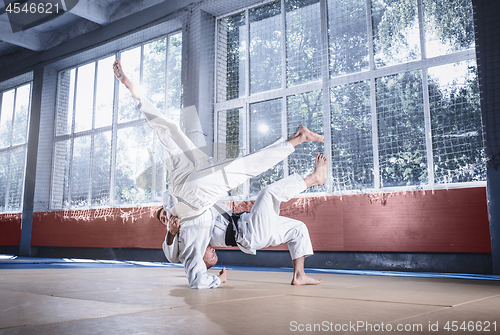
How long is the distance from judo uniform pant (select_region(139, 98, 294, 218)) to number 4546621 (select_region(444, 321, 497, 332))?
132 centimetres

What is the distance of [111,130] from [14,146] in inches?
112

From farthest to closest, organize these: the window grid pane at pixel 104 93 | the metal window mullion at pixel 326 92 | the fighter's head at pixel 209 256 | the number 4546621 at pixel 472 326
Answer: the window grid pane at pixel 104 93
the metal window mullion at pixel 326 92
the fighter's head at pixel 209 256
the number 4546621 at pixel 472 326

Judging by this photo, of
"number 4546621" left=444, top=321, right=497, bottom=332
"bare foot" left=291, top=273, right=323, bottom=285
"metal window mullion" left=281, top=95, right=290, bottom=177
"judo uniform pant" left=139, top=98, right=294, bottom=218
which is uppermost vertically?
"metal window mullion" left=281, top=95, right=290, bottom=177

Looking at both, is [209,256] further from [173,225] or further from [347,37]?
[347,37]

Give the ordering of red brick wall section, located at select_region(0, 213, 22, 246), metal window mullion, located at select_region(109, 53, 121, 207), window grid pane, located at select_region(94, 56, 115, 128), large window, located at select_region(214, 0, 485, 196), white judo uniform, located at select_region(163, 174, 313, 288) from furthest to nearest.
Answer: red brick wall section, located at select_region(0, 213, 22, 246) < window grid pane, located at select_region(94, 56, 115, 128) < metal window mullion, located at select_region(109, 53, 121, 207) < large window, located at select_region(214, 0, 485, 196) < white judo uniform, located at select_region(163, 174, 313, 288)

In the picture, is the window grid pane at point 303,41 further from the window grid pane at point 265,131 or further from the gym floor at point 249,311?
the gym floor at point 249,311

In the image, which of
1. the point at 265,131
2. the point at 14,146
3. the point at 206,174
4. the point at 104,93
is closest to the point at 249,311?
the point at 206,174

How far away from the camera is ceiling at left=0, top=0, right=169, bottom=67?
6.79 m

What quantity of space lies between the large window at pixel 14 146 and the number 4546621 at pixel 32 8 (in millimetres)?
2180

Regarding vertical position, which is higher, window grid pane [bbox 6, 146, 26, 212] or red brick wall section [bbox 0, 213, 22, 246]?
window grid pane [bbox 6, 146, 26, 212]

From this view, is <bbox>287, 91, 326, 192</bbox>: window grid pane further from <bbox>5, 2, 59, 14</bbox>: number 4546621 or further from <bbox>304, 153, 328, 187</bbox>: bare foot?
<bbox>5, 2, 59, 14</bbox>: number 4546621

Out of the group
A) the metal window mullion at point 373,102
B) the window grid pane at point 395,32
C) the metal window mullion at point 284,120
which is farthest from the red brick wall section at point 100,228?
the window grid pane at point 395,32

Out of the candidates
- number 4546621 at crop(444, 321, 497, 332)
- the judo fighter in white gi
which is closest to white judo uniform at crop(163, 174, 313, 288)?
the judo fighter in white gi

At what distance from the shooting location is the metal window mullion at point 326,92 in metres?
4.82
